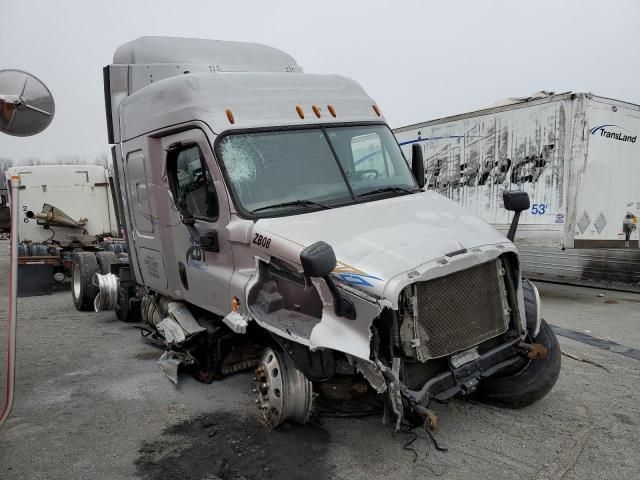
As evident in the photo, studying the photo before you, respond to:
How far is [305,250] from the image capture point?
3268 millimetres

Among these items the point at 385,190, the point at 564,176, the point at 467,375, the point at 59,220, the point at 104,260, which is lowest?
the point at 467,375

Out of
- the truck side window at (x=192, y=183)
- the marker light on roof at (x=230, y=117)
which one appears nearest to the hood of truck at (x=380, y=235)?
the truck side window at (x=192, y=183)

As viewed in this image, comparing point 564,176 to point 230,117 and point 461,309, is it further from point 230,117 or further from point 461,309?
point 230,117

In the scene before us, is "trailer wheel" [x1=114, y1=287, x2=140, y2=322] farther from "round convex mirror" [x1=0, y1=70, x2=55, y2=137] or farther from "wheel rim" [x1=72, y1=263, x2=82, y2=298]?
"round convex mirror" [x1=0, y1=70, x2=55, y2=137]

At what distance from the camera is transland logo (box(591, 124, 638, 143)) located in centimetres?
964

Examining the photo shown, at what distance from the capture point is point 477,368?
3959 mm

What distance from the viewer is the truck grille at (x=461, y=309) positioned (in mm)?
3645

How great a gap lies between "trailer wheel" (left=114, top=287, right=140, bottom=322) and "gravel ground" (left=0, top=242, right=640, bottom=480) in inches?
80.5

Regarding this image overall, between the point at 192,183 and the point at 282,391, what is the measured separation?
2159mm

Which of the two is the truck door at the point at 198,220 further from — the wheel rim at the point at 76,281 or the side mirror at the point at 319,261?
the wheel rim at the point at 76,281

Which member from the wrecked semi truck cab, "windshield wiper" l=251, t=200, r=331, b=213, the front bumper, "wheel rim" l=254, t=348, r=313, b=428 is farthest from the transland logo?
"wheel rim" l=254, t=348, r=313, b=428

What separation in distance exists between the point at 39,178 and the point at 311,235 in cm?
1098

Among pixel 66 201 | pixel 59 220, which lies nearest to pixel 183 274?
pixel 59 220

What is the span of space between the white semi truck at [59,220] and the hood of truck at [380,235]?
8578 millimetres
